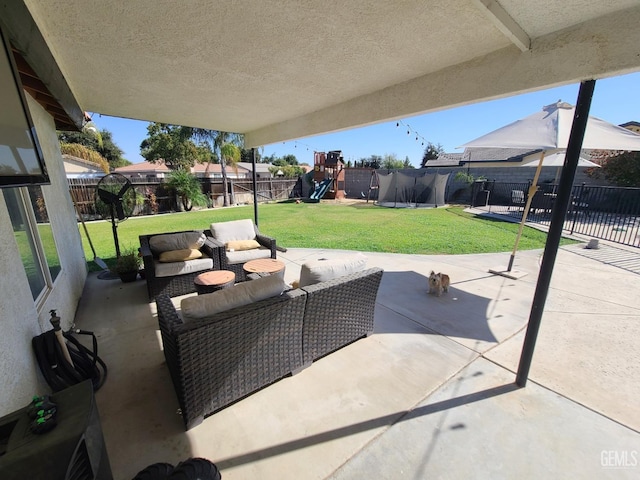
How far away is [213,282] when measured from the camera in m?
3.30

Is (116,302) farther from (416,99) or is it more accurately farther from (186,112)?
(416,99)

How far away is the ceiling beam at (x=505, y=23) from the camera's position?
1536mm

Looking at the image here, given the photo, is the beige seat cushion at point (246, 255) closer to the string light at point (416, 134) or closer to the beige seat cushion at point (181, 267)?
the beige seat cushion at point (181, 267)

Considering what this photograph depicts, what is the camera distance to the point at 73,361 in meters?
2.24

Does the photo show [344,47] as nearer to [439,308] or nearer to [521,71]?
[521,71]

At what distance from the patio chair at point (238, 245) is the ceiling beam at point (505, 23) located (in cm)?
385

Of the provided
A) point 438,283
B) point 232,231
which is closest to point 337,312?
point 438,283

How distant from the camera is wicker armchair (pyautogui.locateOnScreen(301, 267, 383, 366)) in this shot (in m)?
2.37

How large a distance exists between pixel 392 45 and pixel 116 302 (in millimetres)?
4642

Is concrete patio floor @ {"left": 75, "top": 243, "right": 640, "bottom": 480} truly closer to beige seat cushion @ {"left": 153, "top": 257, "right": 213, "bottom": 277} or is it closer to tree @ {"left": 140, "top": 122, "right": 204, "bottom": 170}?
beige seat cushion @ {"left": 153, "top": 257, "right": 213, "bottom": 277}

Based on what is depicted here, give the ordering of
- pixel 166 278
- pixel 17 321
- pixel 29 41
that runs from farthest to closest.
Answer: pixel 166 278 → pixel 17 321 → pixel 29 41

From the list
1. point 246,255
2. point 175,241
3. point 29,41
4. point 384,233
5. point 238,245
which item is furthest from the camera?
point 384,233

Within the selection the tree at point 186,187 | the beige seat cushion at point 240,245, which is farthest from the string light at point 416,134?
the tree at point 186,187

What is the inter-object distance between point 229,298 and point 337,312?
1.04m
